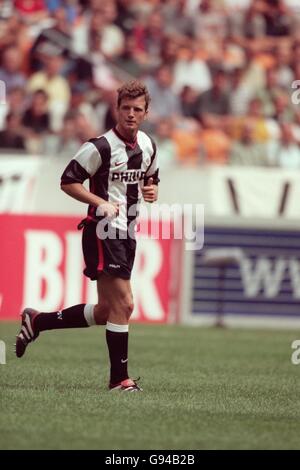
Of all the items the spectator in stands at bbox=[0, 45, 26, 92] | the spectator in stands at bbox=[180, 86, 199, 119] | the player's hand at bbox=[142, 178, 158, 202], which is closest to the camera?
the player's hand at bbox=[142, 178, 158, 202]

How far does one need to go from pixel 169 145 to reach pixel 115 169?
821cm

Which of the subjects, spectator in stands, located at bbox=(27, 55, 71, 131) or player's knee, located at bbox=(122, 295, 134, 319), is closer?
player's knee, located at bbox=(122, 295, 134, 319)

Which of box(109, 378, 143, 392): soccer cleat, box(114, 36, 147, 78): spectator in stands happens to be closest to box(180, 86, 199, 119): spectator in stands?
box(114, 36, 147, 78): spectator in stands

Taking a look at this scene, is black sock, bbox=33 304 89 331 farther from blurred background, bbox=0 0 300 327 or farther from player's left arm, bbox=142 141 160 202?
blurred background, bbox=0 0 300 327

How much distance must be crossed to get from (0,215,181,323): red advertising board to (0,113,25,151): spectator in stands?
109 cm

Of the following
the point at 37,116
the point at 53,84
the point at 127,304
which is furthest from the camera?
the point at 53,84

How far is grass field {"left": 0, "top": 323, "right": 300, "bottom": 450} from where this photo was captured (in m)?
6.16

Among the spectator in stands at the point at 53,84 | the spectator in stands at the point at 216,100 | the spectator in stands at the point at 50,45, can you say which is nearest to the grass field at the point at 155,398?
the spectator in stands at the point at 53,84

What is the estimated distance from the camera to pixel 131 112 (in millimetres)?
7934

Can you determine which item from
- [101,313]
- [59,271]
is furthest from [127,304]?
[59,271]

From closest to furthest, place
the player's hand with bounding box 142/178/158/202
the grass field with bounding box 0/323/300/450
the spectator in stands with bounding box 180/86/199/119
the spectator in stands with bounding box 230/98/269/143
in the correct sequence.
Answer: the grass field with bounding box 0/323/300/450 < the player's hand with bounding box 142/178/158/202 < the spectator in stands with bounding box 230/98/269/143 < the spectator in stands with bounding box 180/86/199/119

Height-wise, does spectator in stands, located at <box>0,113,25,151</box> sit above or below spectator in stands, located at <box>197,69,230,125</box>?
below

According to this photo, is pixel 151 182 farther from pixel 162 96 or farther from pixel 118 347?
pixel 162 96

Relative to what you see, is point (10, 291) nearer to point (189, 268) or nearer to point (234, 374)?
point (189, 268)
